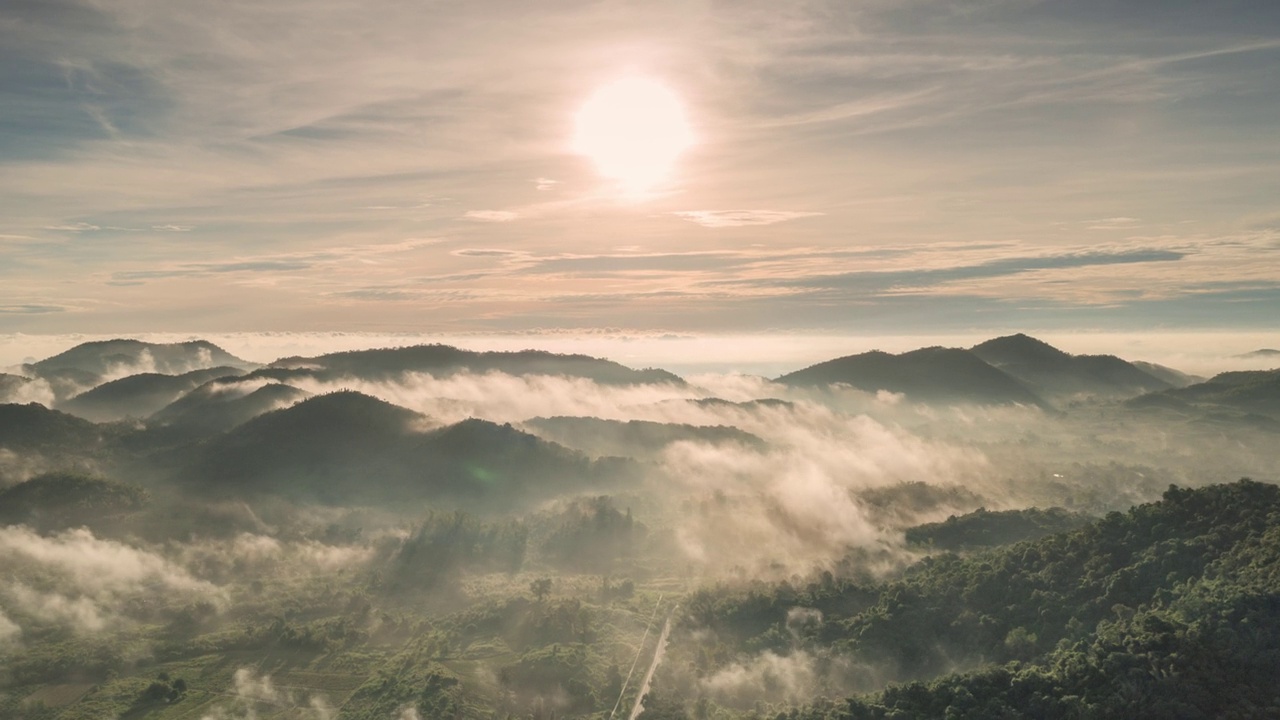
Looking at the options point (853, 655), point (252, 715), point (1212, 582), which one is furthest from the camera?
point (252, 715)

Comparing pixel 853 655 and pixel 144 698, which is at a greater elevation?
pixel 853 655

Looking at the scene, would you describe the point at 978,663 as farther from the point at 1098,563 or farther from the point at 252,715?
the point at 252,715

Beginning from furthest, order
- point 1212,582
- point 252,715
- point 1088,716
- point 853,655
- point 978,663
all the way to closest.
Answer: point 252,715 < point 853,655 < point 978,663 < point 1212,582 < point 1088,716

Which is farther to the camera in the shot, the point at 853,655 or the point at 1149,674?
the point at 853,655

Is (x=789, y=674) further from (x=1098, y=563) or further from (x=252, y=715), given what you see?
(x=252, y=715)

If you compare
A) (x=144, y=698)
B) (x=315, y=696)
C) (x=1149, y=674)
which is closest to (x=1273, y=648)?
(x=1149, y=674)

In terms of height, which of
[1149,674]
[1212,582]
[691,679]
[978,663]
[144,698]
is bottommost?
[144,698]
